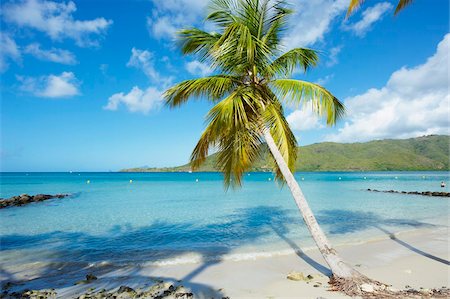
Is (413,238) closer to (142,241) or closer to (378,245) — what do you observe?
(378,245)

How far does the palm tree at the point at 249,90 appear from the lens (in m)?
7.86

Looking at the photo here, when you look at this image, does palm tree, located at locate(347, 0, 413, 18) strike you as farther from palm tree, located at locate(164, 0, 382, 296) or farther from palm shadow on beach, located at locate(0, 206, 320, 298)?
palm shadow on beach, located at locate(0, 206, 320, 298)

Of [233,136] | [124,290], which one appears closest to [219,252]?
[124,290]

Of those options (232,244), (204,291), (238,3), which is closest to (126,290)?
(204,291)

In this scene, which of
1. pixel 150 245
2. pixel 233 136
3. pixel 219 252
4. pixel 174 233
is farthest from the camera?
pixel 174 233

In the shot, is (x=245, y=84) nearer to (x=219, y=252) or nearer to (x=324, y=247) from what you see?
(x=324, y=247)

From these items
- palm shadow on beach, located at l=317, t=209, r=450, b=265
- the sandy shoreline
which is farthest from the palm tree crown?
palm shadow on beach, located at l=317, t=209, r=450, b=265

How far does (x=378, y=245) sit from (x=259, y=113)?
9411 mm

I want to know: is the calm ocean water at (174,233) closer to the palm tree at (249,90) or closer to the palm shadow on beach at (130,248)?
the palm shadow on beach at (130,248)

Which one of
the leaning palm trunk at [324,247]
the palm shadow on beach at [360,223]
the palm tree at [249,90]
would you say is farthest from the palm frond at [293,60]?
the palm shadow on beach at [360,223]

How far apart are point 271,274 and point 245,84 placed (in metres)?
6.08

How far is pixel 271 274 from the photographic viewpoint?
375 inches

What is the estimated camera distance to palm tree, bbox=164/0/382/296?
25.8 ft

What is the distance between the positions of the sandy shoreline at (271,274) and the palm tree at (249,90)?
6.10 ft
